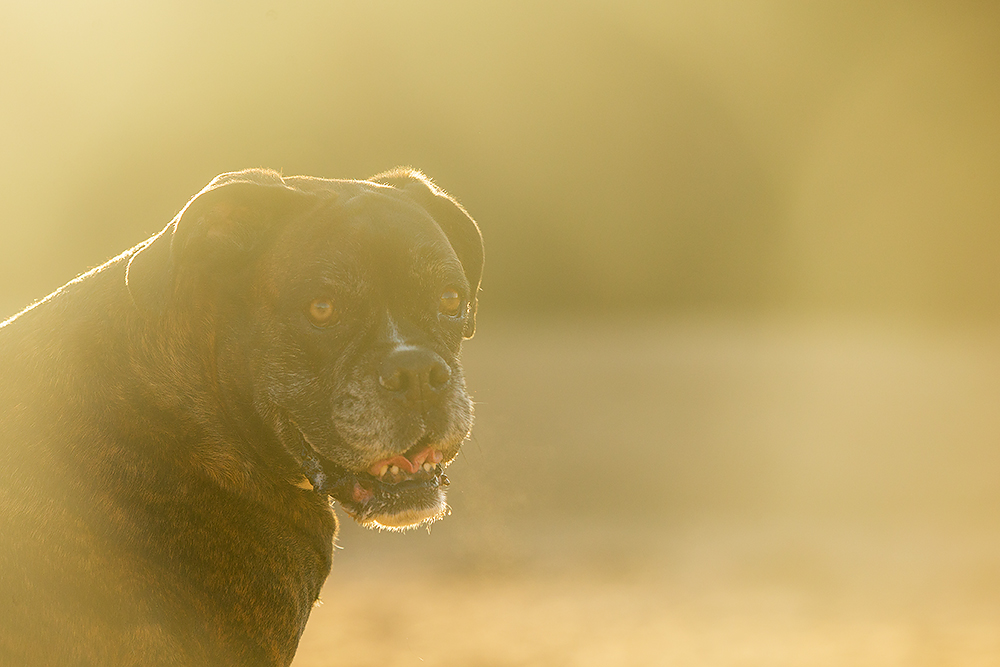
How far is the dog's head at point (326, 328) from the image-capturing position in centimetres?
346

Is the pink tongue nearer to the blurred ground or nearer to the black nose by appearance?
the black nose

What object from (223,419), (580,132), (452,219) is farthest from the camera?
(580,132)

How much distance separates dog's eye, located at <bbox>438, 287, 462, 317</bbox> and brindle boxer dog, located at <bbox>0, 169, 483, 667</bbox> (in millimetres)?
13

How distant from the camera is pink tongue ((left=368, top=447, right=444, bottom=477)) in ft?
12.0

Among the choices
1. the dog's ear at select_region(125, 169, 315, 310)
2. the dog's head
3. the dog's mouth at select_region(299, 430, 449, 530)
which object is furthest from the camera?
the dog's mouth at select_region(299, 430, 449, 530)

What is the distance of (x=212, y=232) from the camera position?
3.46 meters

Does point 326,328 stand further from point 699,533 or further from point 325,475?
point 699,533

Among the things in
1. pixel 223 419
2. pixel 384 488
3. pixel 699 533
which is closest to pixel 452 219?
pixel 384 488

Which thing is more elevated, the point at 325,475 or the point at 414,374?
the point at 414,374

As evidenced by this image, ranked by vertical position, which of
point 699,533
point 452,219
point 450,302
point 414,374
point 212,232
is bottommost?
point 699,533

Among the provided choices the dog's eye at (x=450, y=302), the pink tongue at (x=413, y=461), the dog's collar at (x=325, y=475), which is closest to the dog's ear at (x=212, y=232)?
the dog's eye at (x=450, y=302)

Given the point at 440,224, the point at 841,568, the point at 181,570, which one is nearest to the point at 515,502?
the point at 841,568

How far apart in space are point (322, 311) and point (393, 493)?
2.35 feet

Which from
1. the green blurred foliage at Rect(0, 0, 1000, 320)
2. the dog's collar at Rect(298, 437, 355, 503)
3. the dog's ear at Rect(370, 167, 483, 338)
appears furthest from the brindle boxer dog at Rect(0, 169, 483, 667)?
the green blurred foliage at Rect(0, 0, 1000, 320)
